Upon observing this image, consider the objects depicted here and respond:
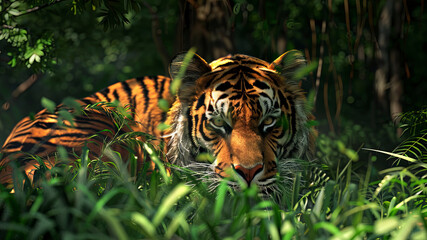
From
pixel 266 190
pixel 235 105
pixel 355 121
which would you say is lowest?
pixel 355 121

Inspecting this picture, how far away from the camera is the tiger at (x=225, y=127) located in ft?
11.6

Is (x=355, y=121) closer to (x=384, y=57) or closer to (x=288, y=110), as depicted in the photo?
(x=384, y=57)

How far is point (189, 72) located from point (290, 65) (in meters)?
0.73

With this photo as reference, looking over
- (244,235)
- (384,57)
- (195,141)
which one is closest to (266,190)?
(195,141)

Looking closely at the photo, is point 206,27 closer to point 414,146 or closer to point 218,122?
point 218,122

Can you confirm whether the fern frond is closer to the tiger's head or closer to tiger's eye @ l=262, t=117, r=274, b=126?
the tiger's head

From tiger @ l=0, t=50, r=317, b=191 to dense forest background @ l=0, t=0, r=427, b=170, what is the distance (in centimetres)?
29

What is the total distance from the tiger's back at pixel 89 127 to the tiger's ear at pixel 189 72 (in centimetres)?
38

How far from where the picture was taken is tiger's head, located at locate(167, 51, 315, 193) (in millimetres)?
3535

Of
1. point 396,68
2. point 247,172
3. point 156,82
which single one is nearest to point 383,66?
point 396,68

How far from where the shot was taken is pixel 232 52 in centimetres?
504

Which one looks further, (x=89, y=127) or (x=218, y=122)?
(x=89, y=127)

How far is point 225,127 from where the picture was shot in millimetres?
3693

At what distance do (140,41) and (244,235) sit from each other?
7.40 meters
